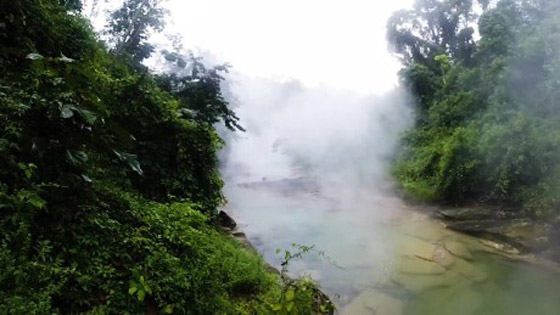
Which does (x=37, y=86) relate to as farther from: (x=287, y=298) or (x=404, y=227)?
(x=404, y=227)

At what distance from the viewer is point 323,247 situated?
9477 mm

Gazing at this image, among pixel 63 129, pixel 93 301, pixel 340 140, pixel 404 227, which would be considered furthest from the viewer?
pixel 340 140

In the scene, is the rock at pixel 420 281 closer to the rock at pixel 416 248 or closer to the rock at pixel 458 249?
the rock at pixel 416 248

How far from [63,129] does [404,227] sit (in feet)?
33.8

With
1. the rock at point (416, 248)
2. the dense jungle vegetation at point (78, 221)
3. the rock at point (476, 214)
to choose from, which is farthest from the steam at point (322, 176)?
the dense jungle vegetation at point (78, 221)

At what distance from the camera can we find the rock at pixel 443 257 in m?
8.52

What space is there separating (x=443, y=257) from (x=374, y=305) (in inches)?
129

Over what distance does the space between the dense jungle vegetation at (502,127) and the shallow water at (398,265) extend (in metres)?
2.39

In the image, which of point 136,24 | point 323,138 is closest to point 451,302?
point 136,24

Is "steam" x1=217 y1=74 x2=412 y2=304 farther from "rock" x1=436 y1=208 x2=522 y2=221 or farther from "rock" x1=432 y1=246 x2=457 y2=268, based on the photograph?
"rock" x1=436 y1=208 x2=522 y2=221

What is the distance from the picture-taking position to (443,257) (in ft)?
29.2

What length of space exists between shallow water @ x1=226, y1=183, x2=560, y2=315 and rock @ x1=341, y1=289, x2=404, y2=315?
0.05 feet

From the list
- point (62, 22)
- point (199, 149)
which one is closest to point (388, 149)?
point (199, 149)

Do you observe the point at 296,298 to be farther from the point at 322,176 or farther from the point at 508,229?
the point at 322,176
